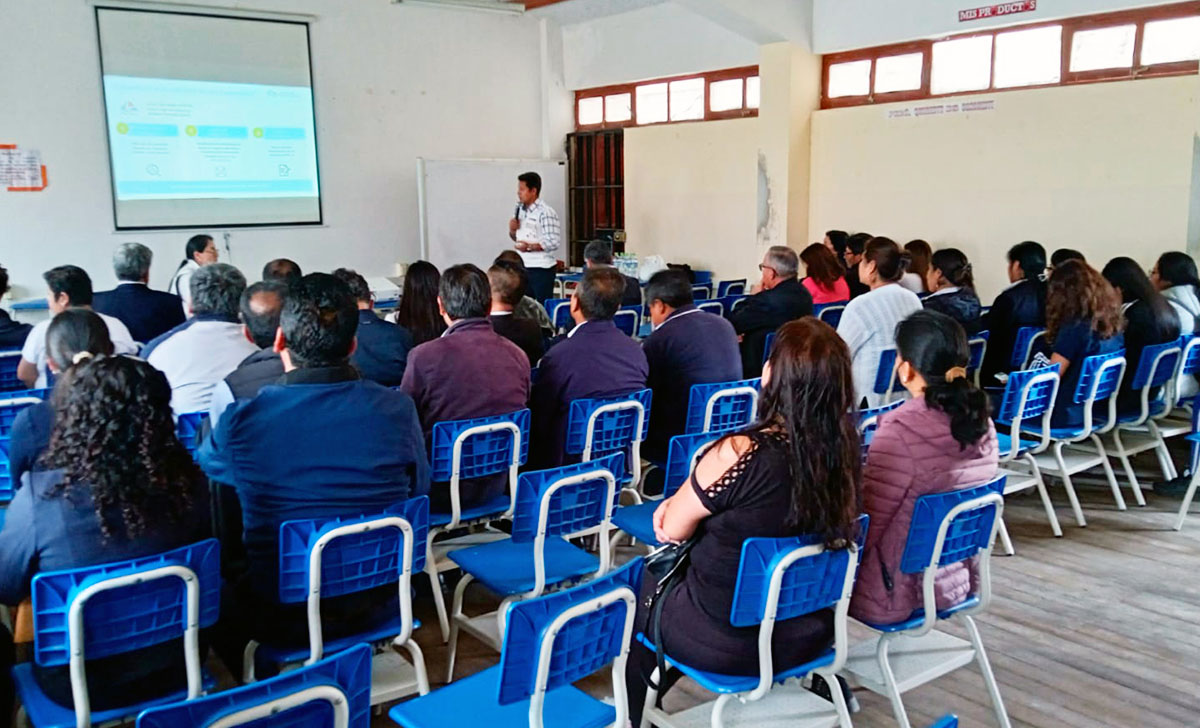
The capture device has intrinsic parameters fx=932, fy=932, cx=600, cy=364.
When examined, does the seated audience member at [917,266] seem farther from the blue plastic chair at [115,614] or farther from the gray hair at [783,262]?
the blue plastic chair at [115,614]

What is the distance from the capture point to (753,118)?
8.37 meters

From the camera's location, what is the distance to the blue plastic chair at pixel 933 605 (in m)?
2.34

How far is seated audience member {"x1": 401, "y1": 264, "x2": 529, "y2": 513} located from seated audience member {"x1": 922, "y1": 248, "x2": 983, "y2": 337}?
2867mm

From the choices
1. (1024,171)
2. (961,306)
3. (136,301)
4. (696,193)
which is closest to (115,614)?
(136,301)

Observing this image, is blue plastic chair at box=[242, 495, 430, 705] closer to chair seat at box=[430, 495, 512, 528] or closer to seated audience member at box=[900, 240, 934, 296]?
chair seat at box=[430, 495, 512, 528]

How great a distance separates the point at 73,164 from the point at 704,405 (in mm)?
6607

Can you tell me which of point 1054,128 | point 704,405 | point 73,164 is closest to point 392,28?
point 73,164

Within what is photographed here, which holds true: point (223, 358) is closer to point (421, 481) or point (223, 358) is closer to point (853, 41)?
point (421, 481)

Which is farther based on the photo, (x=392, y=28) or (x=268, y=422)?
(x=392, y=28)

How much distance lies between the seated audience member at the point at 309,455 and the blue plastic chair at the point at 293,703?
0.81 meters

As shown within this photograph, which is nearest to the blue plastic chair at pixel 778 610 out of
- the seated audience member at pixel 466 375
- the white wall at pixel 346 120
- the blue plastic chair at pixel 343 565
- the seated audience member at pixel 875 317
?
the blue plastic chair at pixel 343 565

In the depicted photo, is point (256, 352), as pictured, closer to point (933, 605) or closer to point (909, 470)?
point (909, 470)

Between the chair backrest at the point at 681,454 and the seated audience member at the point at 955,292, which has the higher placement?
the seated audience member at the point at 955,292

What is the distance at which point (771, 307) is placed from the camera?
5094 mm
